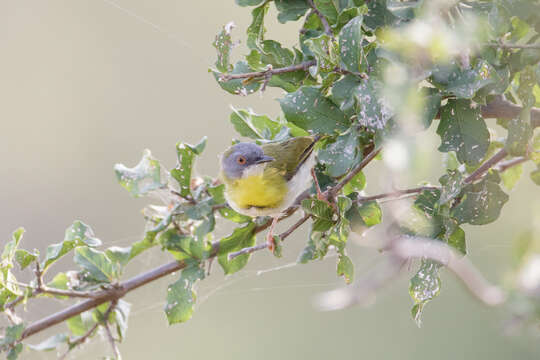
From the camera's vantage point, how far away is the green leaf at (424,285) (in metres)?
0.69

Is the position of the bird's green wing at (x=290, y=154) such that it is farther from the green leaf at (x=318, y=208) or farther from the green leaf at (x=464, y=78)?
the green leaf at (x=464, y=78)

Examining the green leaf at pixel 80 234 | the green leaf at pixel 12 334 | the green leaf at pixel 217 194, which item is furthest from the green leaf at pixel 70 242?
the green leaf at pixel 217 194

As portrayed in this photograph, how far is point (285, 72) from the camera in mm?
856

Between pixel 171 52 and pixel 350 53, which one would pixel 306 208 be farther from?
pixel 171 52

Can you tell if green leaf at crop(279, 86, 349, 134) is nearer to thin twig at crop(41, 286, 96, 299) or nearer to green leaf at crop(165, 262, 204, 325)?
green leaf at crop(165, 262, 204, 325)

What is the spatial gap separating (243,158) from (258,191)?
15 centimetres

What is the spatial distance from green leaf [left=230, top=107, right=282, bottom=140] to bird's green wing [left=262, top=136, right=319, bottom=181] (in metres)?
0.11

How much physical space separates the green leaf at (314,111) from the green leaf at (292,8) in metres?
0.20

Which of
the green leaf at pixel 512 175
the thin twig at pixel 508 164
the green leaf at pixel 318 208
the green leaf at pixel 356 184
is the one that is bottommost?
the green leaf at pixel 512 175

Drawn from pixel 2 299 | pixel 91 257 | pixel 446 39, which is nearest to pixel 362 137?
pixel 446 39

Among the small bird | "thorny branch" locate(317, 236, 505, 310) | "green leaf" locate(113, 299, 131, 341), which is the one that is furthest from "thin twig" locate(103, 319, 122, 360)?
"thorny branch" locate(317, 236, 505, 310)

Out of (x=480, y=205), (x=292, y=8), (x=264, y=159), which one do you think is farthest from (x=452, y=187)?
(x=264, y=159)

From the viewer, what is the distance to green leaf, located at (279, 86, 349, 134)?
30.4 inches

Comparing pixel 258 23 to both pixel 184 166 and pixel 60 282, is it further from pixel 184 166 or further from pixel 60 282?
pixel 60 282
